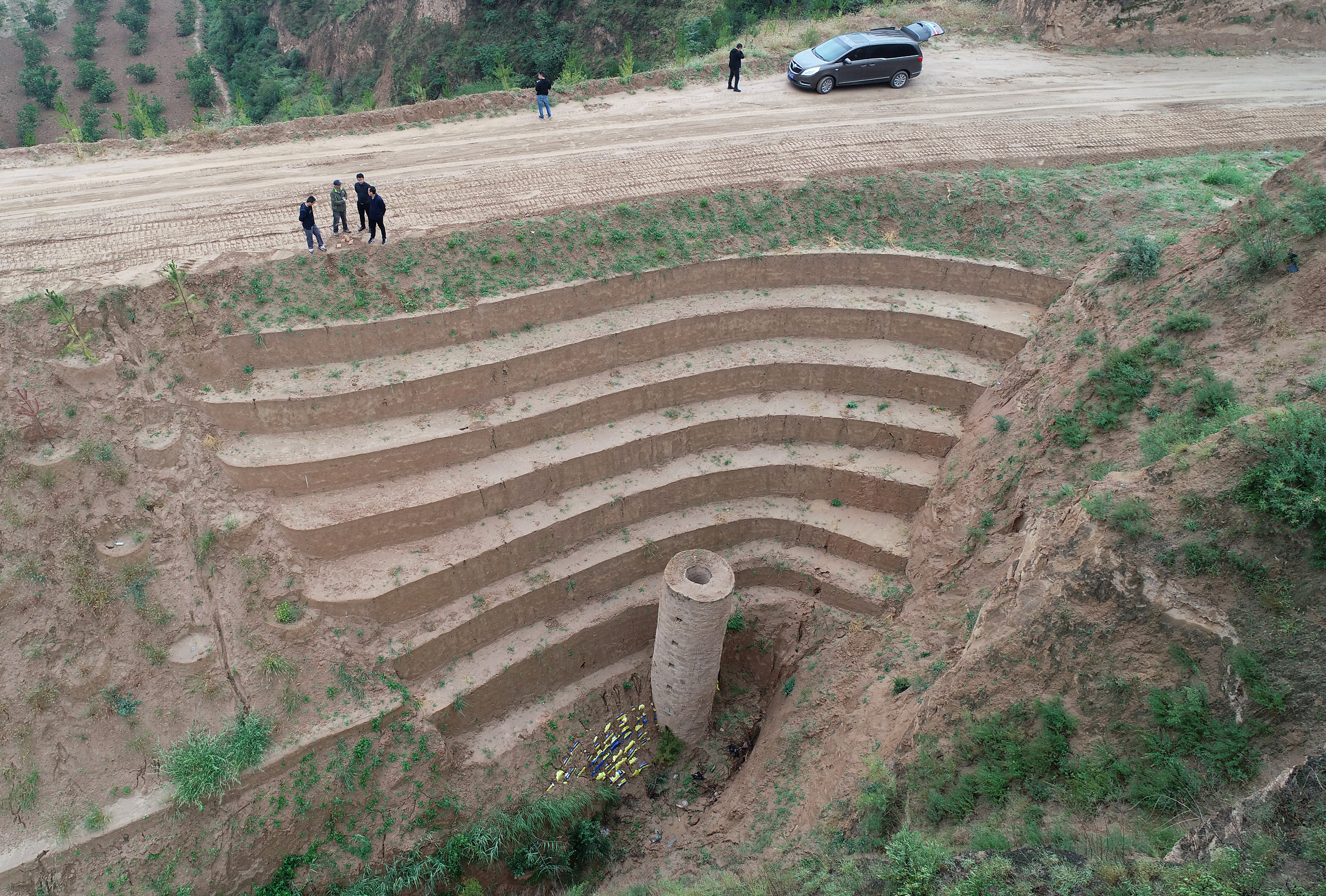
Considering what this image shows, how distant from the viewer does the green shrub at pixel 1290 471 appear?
739 cm

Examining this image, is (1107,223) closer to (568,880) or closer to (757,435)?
(757,435)

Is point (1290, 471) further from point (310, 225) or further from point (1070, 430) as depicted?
point (310, 225)

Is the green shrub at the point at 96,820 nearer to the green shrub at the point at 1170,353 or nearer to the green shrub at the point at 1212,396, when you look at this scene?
the green shrub at the point at 1212,396

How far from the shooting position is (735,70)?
21234 millimetres

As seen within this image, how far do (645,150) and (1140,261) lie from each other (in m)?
11.2

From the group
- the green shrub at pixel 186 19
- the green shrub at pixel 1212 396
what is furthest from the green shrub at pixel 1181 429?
the green shrub at pixel 186 19

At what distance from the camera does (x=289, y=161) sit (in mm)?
17531

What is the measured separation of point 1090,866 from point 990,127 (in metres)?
18.7

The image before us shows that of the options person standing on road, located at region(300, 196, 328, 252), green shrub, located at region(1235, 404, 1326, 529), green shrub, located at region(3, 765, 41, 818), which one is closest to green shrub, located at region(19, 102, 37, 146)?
person standing on road, located at region(300, 196, 328, 252)

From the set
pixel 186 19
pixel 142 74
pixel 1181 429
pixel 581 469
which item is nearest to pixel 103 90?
pixel 142 74

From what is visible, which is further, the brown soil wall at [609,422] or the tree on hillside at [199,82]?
the tree on hillside at [199,82]

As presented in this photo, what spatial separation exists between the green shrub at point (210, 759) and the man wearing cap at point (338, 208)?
360 inches

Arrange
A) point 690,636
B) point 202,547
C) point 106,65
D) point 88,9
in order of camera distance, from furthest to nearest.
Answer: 1. point 88,9
2. point 106,65
3. point 690,636
4. point 202,547

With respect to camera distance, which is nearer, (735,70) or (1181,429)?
(1181,429)
